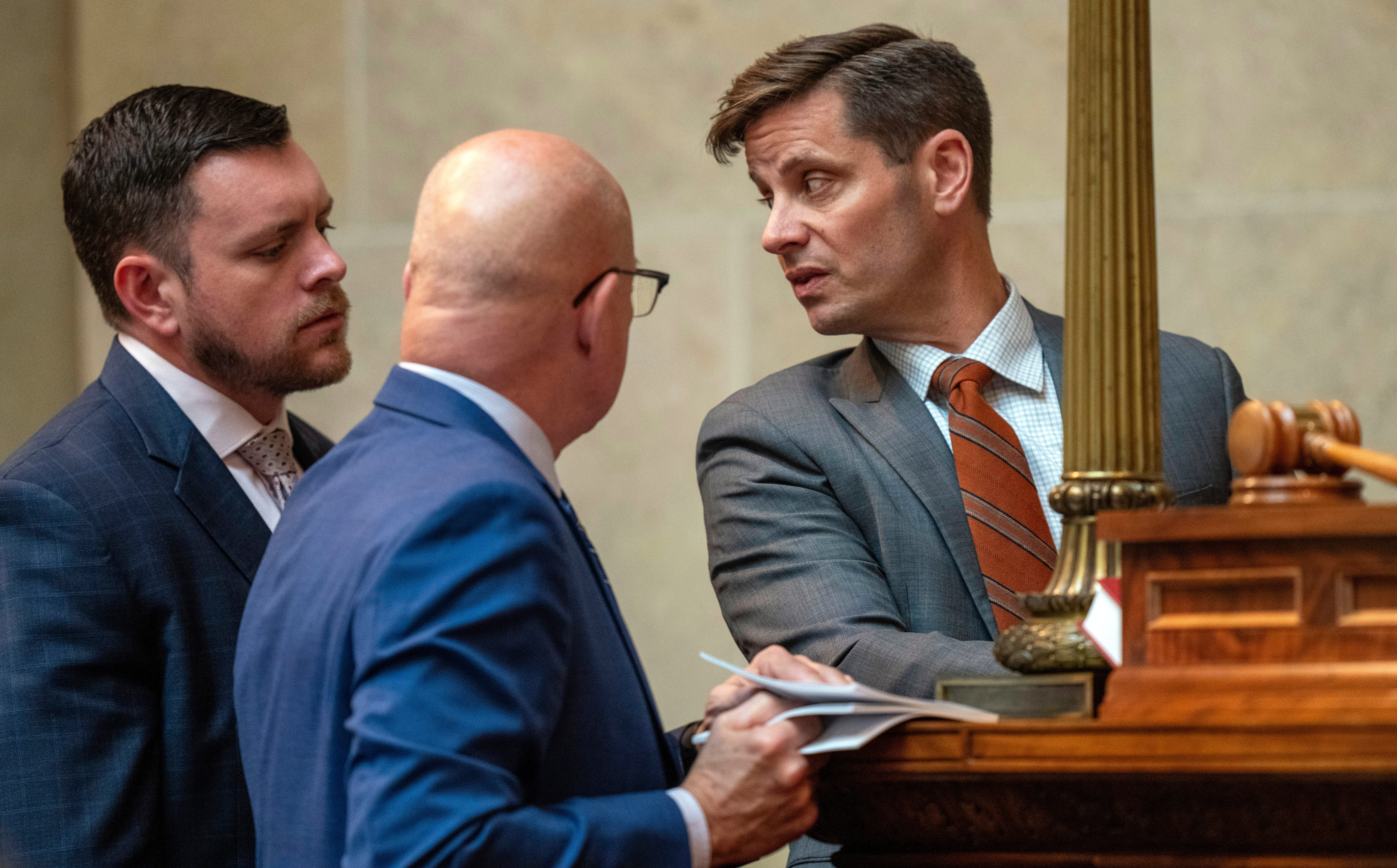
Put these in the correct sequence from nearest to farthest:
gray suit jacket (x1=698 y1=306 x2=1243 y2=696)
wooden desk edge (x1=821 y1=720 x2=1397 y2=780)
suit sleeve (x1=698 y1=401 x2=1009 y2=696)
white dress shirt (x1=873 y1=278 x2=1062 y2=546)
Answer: wooden desk edge (x1=821 y1=720 x2=1397 y2=780)
suit sleeve (x1=698 y1=401 x2=1009 y2=696)
gray suit jacket (x1=698 y1=306 x2=1243 y2=696)
white dress shirt (x1=873 y1=278 x2=1062 y2=546)

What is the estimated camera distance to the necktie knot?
230 cm

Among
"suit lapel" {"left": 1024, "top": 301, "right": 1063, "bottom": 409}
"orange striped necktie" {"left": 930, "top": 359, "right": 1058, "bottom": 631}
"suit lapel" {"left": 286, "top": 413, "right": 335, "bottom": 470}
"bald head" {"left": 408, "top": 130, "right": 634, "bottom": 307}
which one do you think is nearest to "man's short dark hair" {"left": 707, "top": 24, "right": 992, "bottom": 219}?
"suit lapel" {"left": 1024, "top": 301, "right": 1063, "bottom": 409}

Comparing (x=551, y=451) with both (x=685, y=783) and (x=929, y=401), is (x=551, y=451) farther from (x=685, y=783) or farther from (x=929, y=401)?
(x=929, y=401)

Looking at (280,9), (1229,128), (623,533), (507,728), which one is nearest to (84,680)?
(507,728)

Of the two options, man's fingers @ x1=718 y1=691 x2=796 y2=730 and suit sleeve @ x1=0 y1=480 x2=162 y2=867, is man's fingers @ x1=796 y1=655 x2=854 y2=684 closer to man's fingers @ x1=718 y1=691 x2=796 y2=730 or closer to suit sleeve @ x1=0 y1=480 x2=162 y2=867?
man's fingers @ x1=718 y1=691 x2=796 y2=730

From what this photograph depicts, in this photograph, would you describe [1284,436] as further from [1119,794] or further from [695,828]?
[695,828]

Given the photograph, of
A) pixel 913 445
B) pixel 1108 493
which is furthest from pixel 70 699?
pixel 1108 493

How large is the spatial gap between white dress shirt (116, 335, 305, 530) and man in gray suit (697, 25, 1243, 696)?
74cm

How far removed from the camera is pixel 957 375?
2307 millimetres

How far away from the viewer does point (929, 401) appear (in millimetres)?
2346

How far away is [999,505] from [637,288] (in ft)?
2.62

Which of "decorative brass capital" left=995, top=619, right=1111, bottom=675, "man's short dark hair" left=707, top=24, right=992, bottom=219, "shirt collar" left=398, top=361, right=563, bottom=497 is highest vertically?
"man's short dark hair" left=707, top=24, right=992, bottom=219

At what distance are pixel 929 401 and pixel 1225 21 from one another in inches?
66.5

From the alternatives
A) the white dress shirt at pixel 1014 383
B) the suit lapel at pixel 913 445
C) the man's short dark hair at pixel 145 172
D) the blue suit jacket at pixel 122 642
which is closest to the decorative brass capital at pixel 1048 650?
the suit lapel at pixel 913 445
